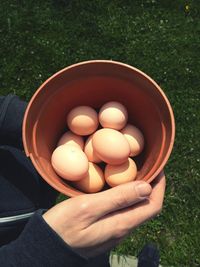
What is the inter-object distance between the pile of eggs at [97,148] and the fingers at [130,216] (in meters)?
0.08

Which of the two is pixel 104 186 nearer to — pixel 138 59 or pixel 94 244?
pixel 94 244

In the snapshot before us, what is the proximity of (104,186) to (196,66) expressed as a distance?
3.79 ft

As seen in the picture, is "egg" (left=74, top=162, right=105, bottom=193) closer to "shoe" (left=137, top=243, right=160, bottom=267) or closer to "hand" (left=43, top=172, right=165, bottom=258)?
"hand" (left=43, top=172, right=165, bottom=258)

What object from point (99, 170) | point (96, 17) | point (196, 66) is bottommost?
point (196, 66)

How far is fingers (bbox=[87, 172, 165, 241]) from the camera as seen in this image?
0.97 metres

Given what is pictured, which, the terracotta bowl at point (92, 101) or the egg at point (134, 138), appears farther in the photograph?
the egg at point (134, 138)

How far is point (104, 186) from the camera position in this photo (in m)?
1.13

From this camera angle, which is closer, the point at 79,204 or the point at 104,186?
the point at 79,204

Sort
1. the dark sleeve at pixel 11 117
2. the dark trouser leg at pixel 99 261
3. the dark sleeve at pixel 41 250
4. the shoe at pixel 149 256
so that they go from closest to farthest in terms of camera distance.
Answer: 1. the dark sleeve at pixel 41 250
2. the dark sleeve at pixel 11 117
3. the dark trouser leg at pixel 99 261
4. the shoe at pixel 149 256

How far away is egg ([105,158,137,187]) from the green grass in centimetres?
89

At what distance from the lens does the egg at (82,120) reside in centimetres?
112

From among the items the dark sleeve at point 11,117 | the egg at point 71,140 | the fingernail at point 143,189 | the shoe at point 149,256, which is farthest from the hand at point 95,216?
the shoe at point 149,256

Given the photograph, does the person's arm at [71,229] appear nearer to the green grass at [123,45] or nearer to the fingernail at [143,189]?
the fingernail at [143,189]

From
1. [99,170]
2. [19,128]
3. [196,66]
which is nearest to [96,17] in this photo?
[196,66]
